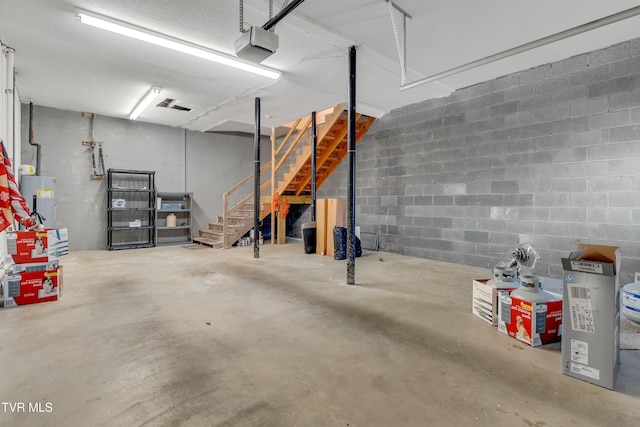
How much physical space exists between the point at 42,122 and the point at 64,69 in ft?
9.13

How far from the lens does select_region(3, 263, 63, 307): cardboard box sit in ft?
10.8

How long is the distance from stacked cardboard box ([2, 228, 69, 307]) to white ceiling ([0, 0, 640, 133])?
256 centimetres

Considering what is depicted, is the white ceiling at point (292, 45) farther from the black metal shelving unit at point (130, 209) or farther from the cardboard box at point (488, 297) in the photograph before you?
the cardboard box at point (488, 297)

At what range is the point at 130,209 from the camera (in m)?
7.54

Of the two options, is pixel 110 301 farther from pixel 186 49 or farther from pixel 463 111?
pixel 463 111

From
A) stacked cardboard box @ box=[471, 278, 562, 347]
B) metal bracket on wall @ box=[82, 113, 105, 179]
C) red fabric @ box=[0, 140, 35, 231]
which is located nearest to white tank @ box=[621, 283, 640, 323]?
stacked cardboard box @ box=[471, 278, 562, 347]

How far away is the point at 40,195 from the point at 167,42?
Result: 4347 millimetres

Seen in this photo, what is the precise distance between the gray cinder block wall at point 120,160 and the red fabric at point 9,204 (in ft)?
14.4

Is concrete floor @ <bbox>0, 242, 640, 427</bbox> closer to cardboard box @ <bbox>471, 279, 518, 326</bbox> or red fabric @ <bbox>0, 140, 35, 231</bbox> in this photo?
cardboard box @ <bbox>471, 279, 518, 326</bbox>

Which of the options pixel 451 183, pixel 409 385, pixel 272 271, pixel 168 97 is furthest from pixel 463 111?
pixel 168 97

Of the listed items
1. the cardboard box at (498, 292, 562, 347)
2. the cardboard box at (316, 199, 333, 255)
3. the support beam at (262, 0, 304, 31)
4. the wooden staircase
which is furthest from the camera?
the wooden staircase

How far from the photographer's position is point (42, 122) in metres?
6.94

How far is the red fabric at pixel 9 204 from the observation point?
331cm

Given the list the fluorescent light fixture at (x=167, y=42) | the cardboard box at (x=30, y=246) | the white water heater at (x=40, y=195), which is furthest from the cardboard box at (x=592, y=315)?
the white water heater at (x=40, y=195)
